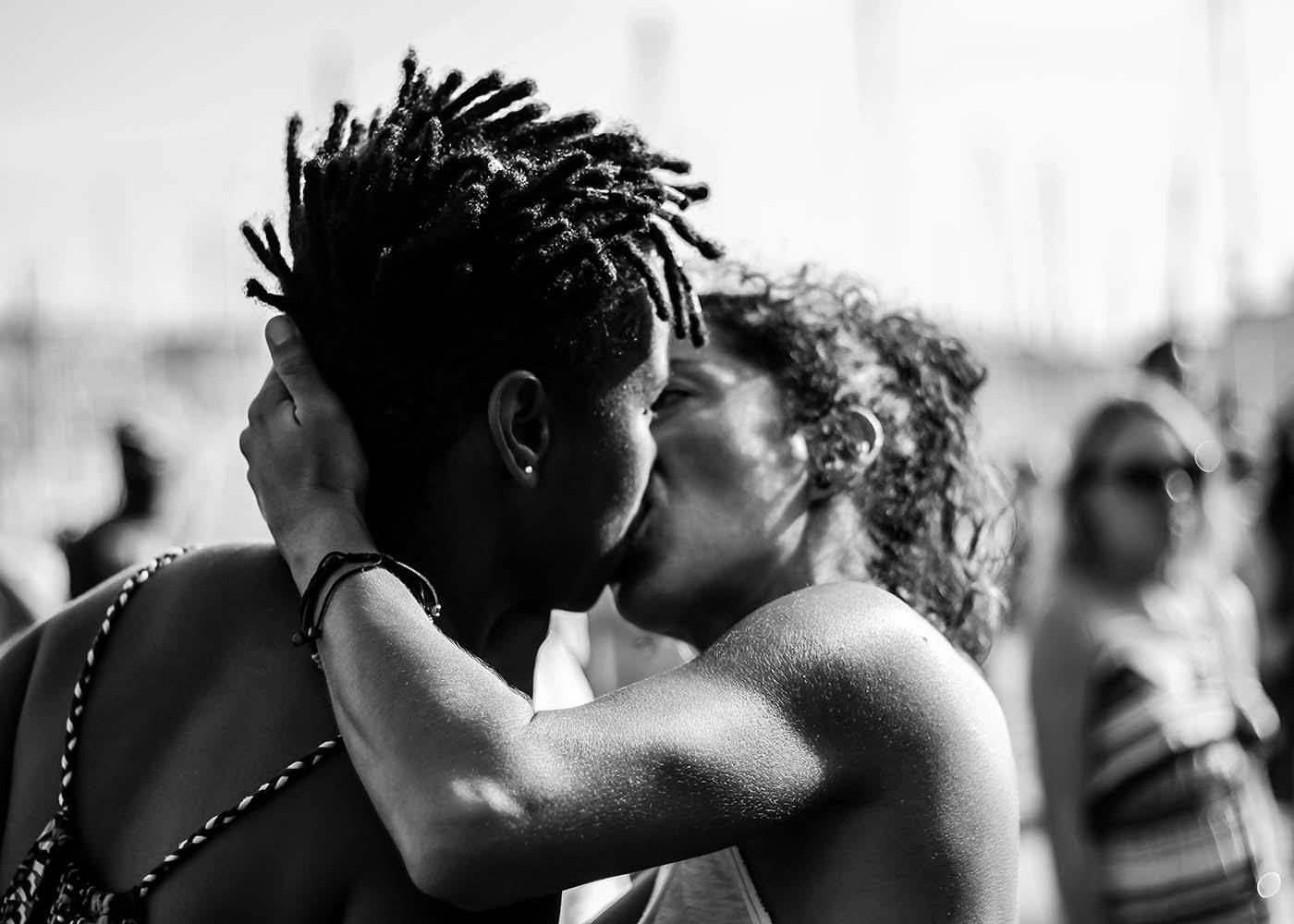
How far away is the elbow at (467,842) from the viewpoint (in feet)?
4.33

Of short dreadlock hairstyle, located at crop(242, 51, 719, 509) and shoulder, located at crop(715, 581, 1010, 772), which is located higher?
short dreadlock hairstyle, located at crop(242, 51, 719, 509)

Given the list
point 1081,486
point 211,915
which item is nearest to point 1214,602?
point 1081,486

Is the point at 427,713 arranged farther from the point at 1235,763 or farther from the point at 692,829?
the point at 1235,763

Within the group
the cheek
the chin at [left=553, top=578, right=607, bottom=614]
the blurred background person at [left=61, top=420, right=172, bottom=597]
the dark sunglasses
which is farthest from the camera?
the blurred background person at [left=61, top=420, right=172, bottom=597]

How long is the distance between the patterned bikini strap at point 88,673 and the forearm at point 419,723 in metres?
0.33

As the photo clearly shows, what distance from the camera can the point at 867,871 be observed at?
5.34 ft

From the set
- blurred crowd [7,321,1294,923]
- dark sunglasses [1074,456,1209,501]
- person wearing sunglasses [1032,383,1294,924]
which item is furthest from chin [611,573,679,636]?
dark sunglasses [1074,456,1209,501]

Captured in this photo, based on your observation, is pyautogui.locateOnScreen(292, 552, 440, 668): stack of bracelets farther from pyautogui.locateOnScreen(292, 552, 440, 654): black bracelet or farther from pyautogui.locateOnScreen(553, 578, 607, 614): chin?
pyautogui.locateOnScreen(553, 578, 607, 614): chin

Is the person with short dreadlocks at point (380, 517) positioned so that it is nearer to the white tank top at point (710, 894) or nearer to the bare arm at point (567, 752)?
the bare arm at point (567, 752)

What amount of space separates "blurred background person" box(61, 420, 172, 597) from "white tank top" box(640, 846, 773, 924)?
12.6 feet

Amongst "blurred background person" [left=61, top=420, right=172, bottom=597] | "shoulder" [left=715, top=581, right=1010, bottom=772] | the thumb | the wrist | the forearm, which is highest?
the thumb

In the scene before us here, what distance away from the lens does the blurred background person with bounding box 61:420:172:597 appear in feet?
17.6

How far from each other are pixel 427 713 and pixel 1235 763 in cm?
296

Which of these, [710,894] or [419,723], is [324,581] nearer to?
[419,723]
